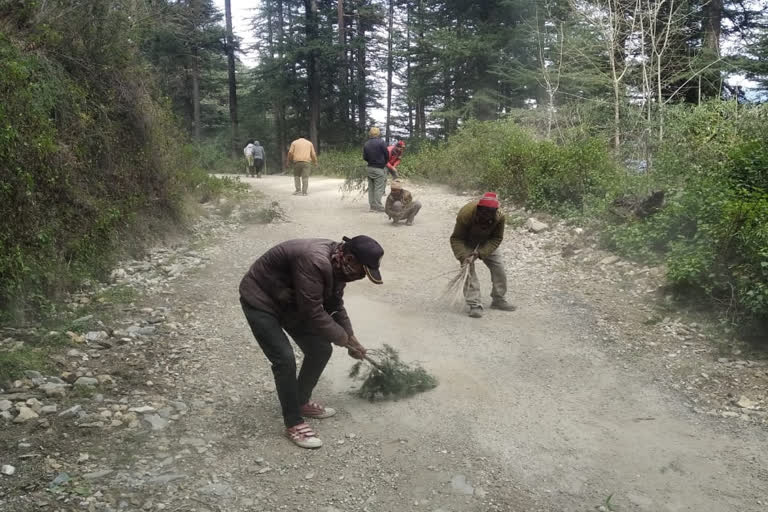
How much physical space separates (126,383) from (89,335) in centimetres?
108

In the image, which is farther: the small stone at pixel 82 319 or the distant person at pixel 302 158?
the distant person at pixel 302 158

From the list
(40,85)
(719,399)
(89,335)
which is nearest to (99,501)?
(89,335)

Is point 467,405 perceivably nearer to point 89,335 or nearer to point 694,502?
point 694,502

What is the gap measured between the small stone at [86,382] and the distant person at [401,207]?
26.4 feet

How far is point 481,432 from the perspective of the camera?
14.2ft

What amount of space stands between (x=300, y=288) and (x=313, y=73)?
98.9ft

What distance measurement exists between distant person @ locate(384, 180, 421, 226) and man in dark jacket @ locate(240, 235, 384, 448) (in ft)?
26.3

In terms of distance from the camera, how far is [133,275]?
7711 mm

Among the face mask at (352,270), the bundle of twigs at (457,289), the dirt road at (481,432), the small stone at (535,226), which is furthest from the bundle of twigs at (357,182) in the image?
the face mask at (352,270)

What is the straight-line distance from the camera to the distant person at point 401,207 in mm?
12031

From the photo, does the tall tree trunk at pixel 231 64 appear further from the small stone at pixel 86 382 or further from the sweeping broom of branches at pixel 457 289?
the small stone at pixel 86 382

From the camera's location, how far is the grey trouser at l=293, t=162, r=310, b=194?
16516mm

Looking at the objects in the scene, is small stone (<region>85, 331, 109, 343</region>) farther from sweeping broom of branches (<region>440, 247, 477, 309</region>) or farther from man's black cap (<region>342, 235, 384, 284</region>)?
sweeping broom of branches (<region>440, 247, 477, 309</region>)

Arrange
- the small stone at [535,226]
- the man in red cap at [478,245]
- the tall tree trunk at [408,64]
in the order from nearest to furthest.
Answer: the man in red cap at [478,245] < the small stone at [535,226] < the tall tree trunk at [408,64]
